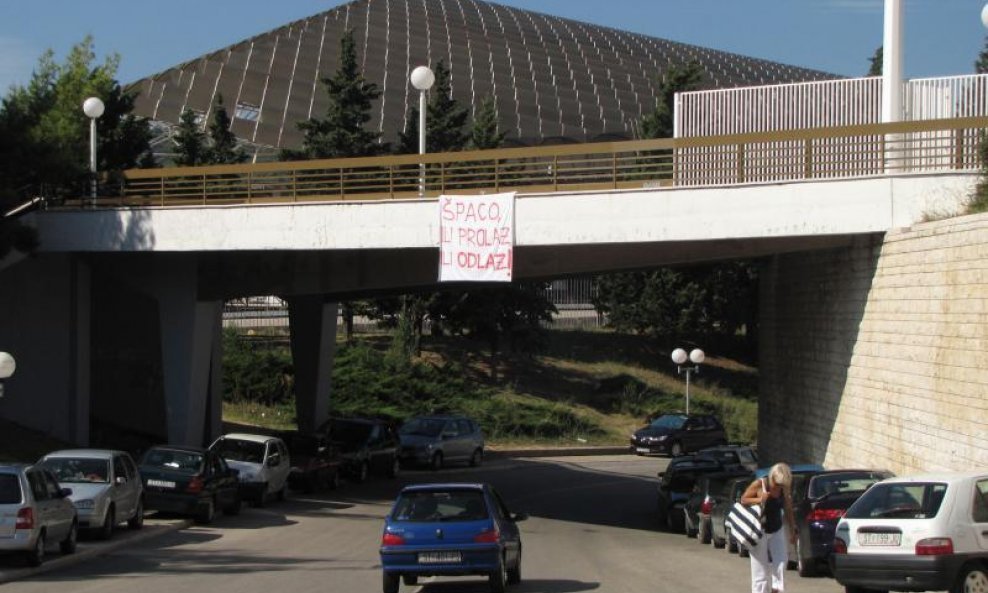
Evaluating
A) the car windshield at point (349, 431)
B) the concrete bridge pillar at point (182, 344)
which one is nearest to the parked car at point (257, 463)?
the concrete bridge pillar at point (182, 344)

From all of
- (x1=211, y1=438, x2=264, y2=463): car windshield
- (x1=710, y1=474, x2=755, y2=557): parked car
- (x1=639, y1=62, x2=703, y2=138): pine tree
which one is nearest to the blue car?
(x1=710, y1=474, x2=755, y2=557): parked car

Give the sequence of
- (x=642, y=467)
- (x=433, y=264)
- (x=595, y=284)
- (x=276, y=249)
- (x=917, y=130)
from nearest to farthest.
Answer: (x=917, y=130) → (x=276, y=249) → (x=433, y=264) → (x=642, y=467) → (x=595, y=284)

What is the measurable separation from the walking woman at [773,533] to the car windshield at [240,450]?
18.1 metres

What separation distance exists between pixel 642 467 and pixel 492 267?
21.1 metres

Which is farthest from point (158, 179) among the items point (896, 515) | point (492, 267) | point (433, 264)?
point (896, 515)

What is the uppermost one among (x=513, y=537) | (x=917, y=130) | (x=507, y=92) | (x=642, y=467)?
(x=507, y=92)

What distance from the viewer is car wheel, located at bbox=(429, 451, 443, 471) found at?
142 ft

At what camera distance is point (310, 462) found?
34344 mm

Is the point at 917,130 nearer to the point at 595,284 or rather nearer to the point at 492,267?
the point at 492,267

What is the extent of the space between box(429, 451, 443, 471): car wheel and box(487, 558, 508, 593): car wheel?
27.4 m

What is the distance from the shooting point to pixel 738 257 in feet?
90.8

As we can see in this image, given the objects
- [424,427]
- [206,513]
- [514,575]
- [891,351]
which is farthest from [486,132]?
[514,575]

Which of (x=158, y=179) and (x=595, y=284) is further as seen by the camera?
(x=595, y=284)

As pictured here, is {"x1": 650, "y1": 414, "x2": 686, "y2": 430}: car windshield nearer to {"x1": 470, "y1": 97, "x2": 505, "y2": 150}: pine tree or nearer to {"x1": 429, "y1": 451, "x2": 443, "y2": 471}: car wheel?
{"x1": 429, "y1": 451, "x2": 443, "y2": 471}: car wheel
